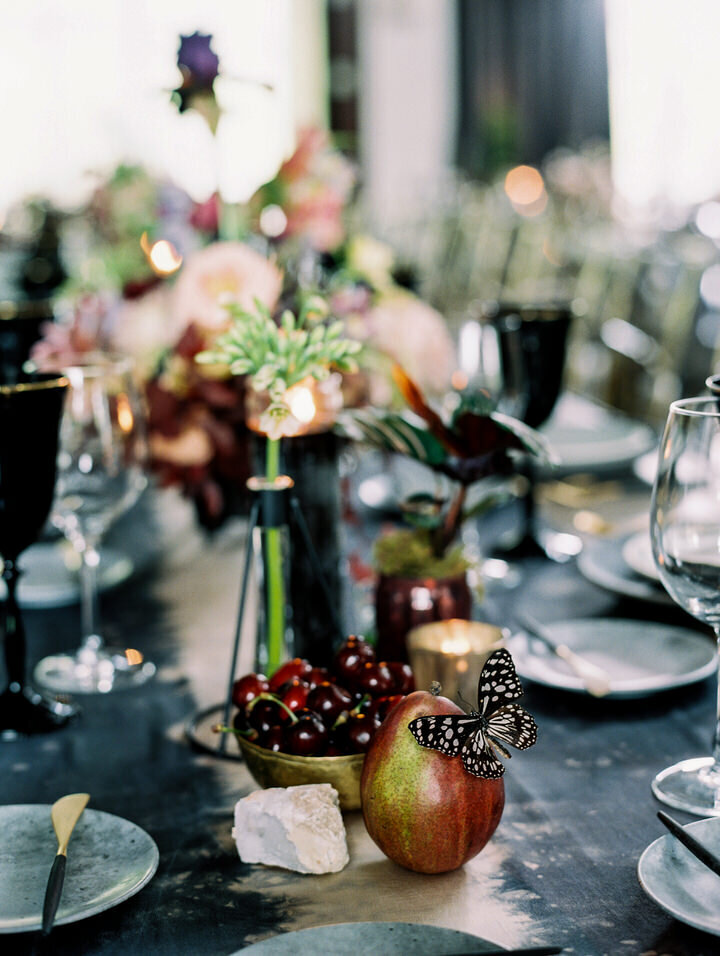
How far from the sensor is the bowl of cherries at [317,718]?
2.35 ft

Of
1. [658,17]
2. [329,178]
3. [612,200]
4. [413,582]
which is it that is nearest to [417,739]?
[413,582]

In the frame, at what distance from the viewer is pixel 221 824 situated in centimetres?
75

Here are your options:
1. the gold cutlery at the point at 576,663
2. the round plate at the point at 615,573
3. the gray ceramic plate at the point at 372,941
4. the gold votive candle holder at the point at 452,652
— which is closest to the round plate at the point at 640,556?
the round plate at the point at 615,573

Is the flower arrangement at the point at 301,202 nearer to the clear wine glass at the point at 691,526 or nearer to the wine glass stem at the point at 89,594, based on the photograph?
the wine glass stem at the point at 89,594

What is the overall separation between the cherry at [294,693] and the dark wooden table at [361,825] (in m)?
0.08

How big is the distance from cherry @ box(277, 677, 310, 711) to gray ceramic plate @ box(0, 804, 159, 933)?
120 mm

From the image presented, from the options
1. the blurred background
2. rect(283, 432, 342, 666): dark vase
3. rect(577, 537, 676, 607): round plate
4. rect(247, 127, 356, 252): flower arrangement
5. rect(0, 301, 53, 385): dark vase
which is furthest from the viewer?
the blurred background

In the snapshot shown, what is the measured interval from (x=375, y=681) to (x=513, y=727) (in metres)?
0.14

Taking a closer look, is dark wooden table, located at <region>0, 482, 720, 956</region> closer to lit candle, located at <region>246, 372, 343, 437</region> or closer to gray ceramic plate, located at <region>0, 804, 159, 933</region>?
gray ceramic plate, located at <region>0, 804, 159, 933</region>

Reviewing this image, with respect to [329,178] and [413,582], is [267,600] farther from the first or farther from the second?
[329,178]

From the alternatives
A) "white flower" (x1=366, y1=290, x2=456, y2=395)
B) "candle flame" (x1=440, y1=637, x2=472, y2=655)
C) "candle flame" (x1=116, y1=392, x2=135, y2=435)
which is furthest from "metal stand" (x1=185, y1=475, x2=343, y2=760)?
"white flower" (x1=366, y1=290, x2=456, y2=395)

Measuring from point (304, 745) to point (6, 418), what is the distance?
0.34 metres

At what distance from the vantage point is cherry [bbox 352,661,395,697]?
0.77 m

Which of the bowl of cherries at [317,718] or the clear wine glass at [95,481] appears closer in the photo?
the bowl of cherries at [317,718]
